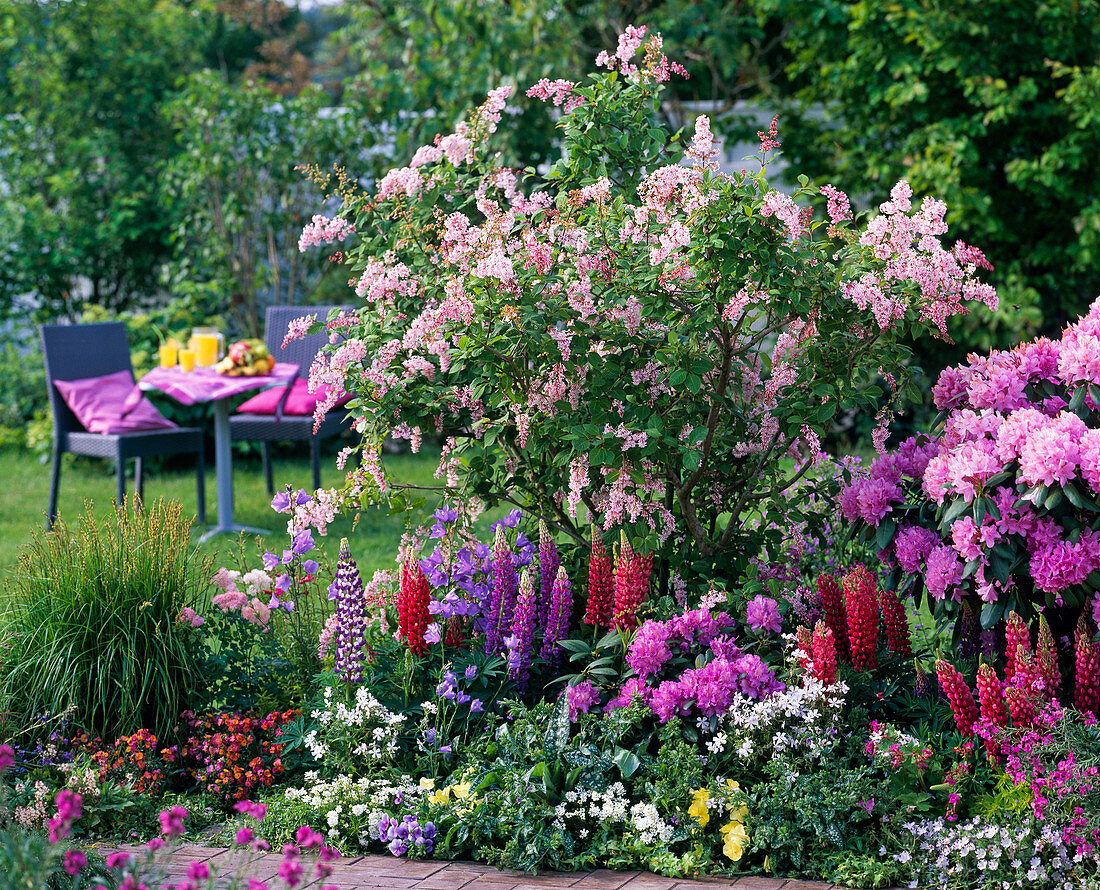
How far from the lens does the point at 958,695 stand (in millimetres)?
2674

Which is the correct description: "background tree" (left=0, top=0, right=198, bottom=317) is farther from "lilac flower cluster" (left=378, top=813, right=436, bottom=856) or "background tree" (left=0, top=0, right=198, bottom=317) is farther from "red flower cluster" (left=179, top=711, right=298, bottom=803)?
"lilac flower cluster" (left=378, top=813, right=436, bottom=856)

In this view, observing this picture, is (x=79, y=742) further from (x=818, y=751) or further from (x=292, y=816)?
(x=818, y=751)

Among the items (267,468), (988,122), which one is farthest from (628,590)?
(988,122)

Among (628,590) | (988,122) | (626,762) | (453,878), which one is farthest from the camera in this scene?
(988,122)

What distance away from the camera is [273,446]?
8570 mm

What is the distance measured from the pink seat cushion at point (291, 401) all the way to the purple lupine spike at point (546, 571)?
354 centimetres

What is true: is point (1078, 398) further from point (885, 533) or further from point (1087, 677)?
point (1087, 677)

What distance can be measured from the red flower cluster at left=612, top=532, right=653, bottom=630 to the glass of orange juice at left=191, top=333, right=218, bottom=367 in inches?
159

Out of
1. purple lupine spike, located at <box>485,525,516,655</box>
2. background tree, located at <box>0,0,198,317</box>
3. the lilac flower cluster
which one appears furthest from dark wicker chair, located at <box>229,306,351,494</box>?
the lilac flower cluster

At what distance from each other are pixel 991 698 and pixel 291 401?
16.9ft

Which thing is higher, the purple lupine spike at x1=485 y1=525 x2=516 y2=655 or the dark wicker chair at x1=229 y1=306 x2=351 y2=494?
the dark wicker chair at x1=229 y1=306 x2=351 y2=494

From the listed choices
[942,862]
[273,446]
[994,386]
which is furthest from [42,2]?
[942,862]

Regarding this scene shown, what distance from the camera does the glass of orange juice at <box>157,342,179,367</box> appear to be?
21.8 feet

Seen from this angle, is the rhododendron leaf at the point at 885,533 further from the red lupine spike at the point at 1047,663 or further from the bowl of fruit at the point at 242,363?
the bowl of fruit at the point at 242,363
